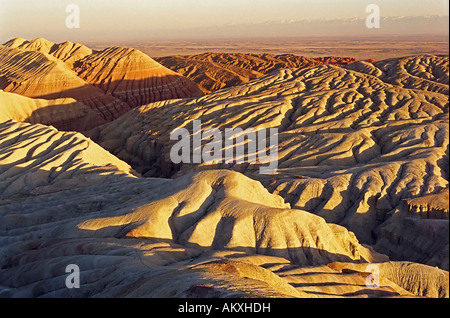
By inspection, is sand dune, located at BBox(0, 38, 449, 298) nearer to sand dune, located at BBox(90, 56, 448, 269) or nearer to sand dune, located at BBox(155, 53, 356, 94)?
sand dune, located at BBox(90, 56, 448, 269)

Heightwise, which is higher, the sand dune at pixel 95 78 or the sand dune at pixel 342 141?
the sand dune at pixel 95 78

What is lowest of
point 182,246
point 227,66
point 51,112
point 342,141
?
point 182,246

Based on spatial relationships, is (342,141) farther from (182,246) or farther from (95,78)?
Answer: (95,78)

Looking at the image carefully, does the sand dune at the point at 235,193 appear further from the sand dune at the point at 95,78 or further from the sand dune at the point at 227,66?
the sand dune at the point at 227,66

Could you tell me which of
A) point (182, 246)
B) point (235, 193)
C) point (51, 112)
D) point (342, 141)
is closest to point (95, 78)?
point (51, 112)

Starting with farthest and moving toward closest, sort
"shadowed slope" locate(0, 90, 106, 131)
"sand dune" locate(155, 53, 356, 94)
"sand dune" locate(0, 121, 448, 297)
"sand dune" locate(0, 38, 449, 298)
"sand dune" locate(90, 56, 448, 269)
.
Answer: "sand dune" locate(155, 53, 356, 94)
"shadowed slope" locate(0, 90, 106, 131)
"sand dune" locate(90, 56, 448, 269)
"sand dune" locate(0, 38, 449, 298)
"sand dune" locate(0, 121, 448, 297)

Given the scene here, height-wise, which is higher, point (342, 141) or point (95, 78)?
point (95, 78)

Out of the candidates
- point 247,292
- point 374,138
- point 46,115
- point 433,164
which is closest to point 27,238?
point 247,292

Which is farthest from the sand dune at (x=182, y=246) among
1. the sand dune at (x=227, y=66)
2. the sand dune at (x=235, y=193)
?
the sand dune at (x=227, y=66)

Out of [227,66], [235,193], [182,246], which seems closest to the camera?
[182,246]

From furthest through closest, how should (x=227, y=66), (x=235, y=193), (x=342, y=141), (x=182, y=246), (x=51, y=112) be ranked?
1. (x=227, y=66)
2. (x=51, y=112)
3. (x=342, y=141)
4. (x=235, y=193)
5. (x=182, y=246)

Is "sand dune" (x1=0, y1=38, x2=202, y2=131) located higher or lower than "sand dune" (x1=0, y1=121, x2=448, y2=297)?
higher

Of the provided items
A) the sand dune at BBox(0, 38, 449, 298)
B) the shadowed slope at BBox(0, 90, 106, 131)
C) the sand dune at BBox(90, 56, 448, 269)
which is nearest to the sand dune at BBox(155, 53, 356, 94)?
the sand dune at BBox(90, 56, 448, 269)
